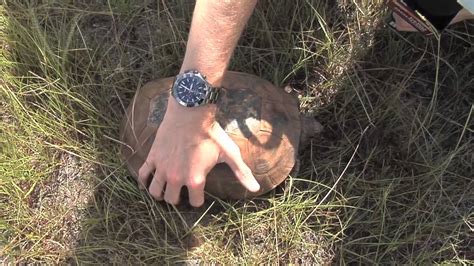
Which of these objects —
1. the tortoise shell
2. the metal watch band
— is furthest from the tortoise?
the metal watch band

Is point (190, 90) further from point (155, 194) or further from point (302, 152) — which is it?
point (302, 152)

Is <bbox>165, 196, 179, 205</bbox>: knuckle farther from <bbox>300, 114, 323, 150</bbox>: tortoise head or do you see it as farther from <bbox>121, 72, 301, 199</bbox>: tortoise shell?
<bbox>300, 114, 323, 150</bbox>: tortoise head

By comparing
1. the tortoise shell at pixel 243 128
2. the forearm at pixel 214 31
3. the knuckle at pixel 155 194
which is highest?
the forearm at pixel 214 31

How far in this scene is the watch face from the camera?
1.06 meters

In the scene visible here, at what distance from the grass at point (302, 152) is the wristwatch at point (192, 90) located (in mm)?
351

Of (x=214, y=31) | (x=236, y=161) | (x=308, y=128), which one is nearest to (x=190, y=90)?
(x=214, y=31)

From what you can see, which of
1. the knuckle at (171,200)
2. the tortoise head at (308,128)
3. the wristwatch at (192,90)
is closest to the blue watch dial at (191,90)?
the wristwatch at (192,90)

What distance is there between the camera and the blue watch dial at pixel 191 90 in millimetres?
1059

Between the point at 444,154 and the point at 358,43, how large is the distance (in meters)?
0.36

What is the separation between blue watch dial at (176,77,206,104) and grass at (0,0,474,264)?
14.1 inches

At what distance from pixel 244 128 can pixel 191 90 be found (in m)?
0.26

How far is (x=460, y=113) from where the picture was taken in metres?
1.48

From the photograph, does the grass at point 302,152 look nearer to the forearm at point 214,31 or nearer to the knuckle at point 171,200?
the knuckle at point 171,200

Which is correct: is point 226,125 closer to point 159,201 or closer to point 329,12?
point 159,201
